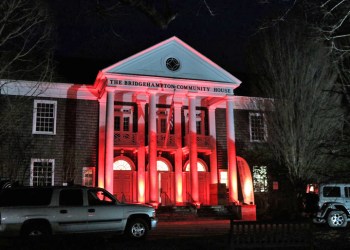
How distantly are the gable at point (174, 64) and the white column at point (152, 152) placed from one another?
1595mm

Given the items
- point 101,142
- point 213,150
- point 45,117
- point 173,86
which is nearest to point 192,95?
point 173,86

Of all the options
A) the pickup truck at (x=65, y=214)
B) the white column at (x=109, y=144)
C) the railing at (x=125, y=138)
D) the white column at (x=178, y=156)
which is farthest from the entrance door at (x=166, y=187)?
the pickup truck at (x=65, y=214)

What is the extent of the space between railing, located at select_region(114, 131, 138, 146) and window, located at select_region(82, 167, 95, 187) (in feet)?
7.31

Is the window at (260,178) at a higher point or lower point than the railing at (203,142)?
lower

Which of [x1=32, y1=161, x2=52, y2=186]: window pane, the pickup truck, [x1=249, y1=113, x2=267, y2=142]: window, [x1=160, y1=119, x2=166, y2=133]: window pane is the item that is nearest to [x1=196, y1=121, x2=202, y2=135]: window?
[x1=160, y1=119, x2=166, y2=133]: window pane

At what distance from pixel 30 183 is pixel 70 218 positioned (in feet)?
43.0

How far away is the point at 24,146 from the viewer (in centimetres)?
2589

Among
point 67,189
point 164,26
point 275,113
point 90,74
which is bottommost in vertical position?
point 67,189

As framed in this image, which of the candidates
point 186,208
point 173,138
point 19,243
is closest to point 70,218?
point 19,243

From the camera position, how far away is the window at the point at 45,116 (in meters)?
26.7

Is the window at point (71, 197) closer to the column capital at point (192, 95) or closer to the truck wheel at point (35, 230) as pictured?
the truck wheel at point (35, 230)

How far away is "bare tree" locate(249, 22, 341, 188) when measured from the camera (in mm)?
24578

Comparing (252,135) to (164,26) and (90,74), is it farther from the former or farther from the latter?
(164,26)

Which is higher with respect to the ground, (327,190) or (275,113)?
(275,113)
